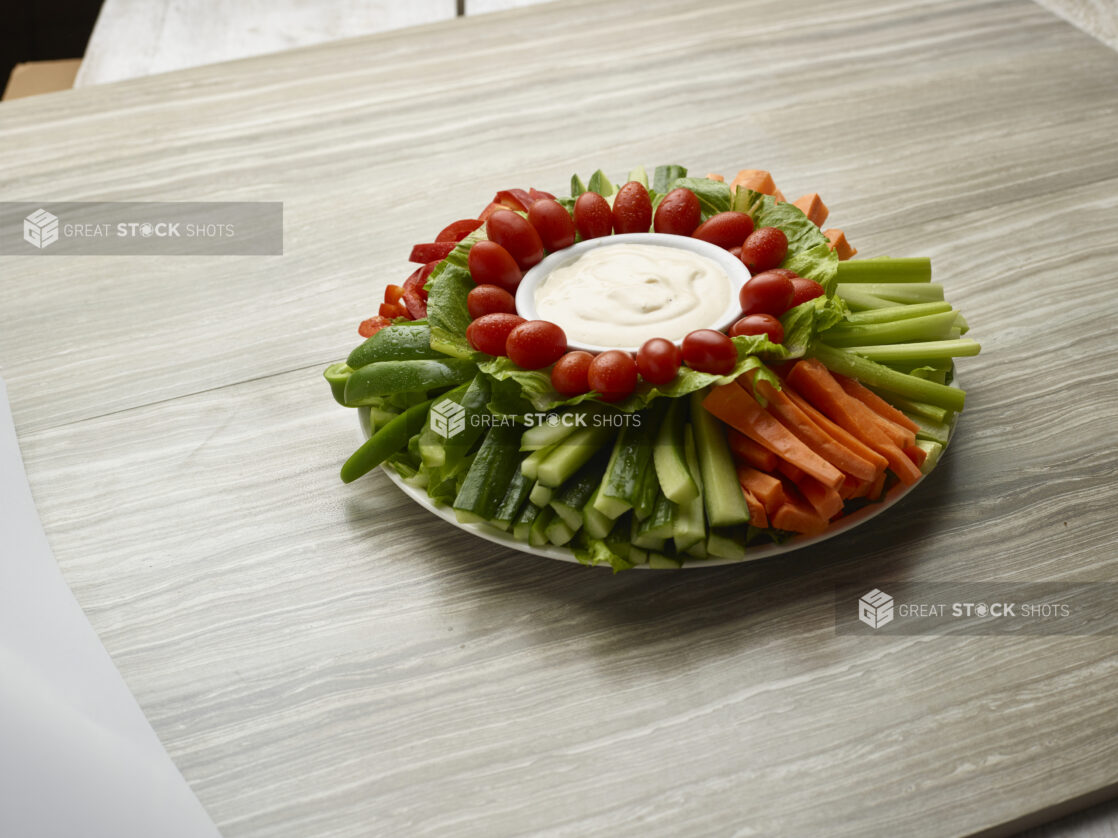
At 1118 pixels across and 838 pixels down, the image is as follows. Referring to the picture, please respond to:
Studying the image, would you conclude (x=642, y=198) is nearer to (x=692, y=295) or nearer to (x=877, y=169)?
(x=692, y=295)

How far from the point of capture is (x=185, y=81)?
301cm

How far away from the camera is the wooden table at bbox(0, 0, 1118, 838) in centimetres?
125

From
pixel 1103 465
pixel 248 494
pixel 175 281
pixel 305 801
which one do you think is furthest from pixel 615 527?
pixel 175 281

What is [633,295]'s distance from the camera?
1621 millimetres

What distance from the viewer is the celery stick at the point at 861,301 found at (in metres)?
1.72

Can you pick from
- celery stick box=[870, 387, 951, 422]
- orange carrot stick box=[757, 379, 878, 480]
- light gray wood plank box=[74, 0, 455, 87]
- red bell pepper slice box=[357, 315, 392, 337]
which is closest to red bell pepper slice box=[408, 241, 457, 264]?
red bell pepper slice box=[357, 315, 392, 337]

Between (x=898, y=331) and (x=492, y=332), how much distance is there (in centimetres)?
65

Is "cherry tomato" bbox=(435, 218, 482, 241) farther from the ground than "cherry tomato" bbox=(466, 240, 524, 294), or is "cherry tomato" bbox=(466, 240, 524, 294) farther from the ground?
"cherry tomato" bbox=(466, 240, 524, 294)

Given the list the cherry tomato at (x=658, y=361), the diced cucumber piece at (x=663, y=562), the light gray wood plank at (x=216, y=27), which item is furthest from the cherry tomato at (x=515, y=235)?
the light gray wood plank at (x=216, y=27)

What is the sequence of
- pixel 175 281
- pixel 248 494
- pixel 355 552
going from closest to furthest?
pixel 355 552
pixel 248 494
pixel 175 281

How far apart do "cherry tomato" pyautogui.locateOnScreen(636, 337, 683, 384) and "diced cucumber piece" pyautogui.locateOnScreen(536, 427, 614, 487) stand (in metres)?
0.10

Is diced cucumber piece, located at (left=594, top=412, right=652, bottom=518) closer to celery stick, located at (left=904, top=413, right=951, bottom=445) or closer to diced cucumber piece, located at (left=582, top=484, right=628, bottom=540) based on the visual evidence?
diced cucumber piece, located at (left=582, top=484, right=628, bottom=540)

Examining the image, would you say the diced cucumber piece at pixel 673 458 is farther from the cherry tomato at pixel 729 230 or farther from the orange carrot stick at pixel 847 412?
the cherry tomato at pixel 729 230

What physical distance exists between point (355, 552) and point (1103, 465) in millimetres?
1178
